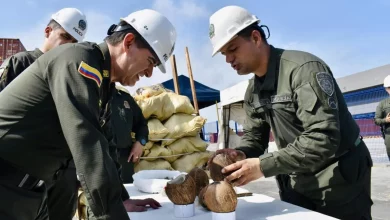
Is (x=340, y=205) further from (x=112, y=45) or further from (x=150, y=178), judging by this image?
(x=112, y=45)

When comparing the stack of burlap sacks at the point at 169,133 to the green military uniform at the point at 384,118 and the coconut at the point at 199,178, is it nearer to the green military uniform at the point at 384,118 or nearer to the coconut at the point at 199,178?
the green military uniform at the point at 384,118

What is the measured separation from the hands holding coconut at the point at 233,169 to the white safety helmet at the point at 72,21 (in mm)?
1529

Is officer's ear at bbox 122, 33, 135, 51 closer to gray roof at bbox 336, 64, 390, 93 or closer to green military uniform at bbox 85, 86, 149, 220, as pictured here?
green military uniform at bbox 85, 86, 149, 220

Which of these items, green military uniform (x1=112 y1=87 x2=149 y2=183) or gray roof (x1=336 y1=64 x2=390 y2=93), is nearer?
green military uniform (x1=112 y1=87 x2=149 y2=183)

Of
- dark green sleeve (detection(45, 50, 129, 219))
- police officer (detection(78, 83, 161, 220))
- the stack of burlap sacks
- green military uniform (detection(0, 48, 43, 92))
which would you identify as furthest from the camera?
the stack of burlap sacks

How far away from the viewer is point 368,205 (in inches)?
61.0

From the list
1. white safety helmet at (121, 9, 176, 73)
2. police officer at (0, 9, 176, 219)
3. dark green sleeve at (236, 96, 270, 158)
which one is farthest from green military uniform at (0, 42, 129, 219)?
dark green sleeve at (236, 96, 270, 158)

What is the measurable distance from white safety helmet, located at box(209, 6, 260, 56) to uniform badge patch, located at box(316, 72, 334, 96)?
41 cm

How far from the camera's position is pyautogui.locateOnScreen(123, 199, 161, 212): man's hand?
4.50 feet

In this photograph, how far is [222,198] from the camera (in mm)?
1117

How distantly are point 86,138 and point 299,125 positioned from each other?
3.26 feet

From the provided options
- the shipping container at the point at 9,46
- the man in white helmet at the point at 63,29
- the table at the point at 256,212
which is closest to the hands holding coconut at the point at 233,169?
the table at the point at 256,212

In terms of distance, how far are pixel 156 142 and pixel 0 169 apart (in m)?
3.93

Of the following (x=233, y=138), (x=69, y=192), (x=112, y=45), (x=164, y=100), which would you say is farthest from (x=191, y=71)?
(x=112, y=45)
